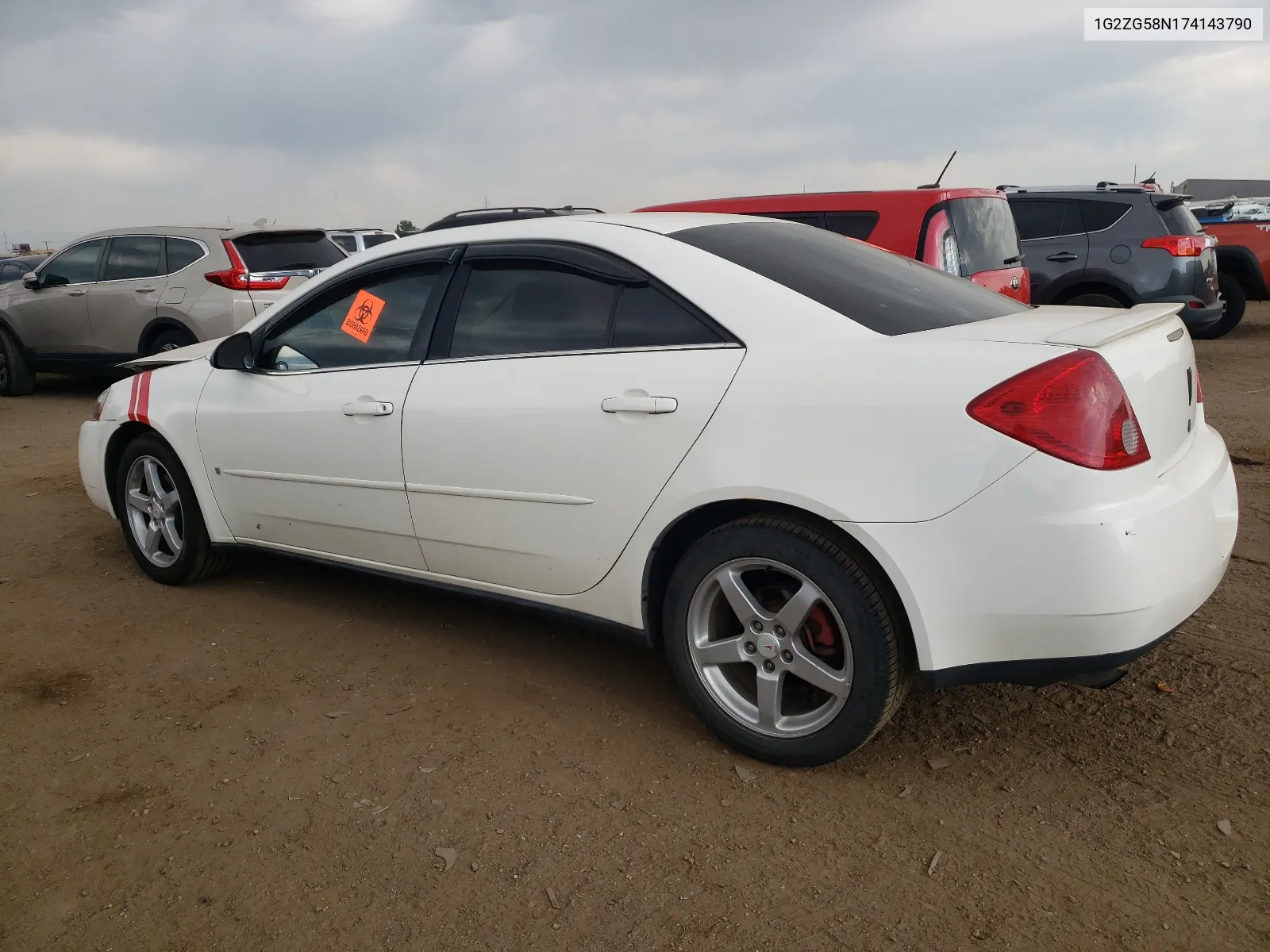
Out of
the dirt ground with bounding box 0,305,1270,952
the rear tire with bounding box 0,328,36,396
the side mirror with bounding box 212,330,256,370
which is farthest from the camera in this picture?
the rear tire with bounding box 0,328,36,396

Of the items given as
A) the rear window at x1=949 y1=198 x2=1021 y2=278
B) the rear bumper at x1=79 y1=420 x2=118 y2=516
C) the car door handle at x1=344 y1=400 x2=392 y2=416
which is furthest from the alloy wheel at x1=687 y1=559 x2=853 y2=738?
the rear window at x1=949 y1=198 x2=1021 y2=278

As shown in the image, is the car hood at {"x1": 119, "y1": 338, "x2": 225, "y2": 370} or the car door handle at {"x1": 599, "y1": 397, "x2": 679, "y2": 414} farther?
the car hood at {"x1": 119, "y1": 338, "x2": 225, "y2": 370}

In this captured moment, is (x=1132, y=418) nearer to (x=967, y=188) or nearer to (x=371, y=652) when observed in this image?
(x=371, y=652)

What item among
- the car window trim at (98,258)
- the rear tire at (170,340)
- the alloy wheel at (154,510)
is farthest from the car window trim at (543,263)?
the car window trim at (98,258)

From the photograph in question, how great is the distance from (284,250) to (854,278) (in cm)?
767

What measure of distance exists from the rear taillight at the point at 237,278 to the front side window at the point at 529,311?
6.42 meters

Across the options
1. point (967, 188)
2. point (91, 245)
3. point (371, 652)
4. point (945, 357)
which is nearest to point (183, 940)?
point (371, 652)

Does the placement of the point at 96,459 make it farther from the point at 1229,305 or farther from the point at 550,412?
the point at 1229,305

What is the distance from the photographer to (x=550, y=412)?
312 cm

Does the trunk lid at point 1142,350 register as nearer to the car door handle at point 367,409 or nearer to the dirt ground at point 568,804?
the dirt ground at point 568,804

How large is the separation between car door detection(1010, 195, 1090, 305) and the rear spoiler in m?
7.47

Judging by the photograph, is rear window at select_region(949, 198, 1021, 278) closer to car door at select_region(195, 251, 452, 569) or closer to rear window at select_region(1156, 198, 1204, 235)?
rear window at select_region(1156, 198, 1204, 235)

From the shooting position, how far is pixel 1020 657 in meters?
2.50

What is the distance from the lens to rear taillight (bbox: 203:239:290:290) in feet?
30.0
